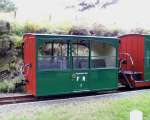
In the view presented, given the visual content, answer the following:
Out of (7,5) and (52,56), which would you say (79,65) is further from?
(7,5)

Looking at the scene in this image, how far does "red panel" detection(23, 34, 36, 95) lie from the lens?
39.0 ft

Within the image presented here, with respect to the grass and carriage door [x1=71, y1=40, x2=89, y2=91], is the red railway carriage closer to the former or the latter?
carriage door [x1=71, y1=40, x2=89, y2=91]

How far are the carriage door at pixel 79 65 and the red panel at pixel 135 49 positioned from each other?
3.62m

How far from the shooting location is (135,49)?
15992mm

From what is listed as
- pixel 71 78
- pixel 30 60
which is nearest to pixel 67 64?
pixel 71 78

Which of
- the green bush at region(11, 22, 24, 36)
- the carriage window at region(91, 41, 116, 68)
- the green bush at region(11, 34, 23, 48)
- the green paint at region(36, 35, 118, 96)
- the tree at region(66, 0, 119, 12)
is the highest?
the tree at region(66, 0, 119, 12)

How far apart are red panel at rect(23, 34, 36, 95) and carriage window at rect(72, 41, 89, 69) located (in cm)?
150

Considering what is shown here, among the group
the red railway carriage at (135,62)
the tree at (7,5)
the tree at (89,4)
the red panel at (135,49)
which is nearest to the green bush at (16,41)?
Result: the red railway carriage at (135,62)

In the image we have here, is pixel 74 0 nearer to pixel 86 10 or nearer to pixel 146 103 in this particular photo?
pixel 86 10

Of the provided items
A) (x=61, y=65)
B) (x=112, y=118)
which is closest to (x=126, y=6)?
(x=61, y=65)

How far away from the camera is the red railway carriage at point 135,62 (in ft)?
50.3

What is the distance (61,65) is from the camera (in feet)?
40.2

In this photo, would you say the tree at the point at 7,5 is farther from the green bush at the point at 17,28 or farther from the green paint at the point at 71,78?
the green paint at the point at 71,78

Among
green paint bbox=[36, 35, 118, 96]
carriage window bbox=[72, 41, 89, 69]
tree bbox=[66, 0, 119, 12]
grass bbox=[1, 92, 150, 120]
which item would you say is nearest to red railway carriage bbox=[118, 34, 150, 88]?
green paint bbox=[36, 35, 118, 96]
